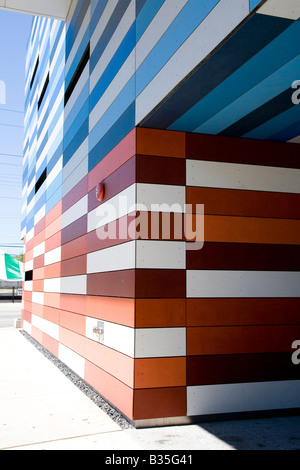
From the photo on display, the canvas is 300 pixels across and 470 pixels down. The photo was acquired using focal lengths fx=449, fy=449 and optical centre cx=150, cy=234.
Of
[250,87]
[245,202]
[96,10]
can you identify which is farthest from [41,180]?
[250,87]

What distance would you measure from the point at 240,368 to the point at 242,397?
0.98ft

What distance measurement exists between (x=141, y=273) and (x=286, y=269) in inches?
67.7

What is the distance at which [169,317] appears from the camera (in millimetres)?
4715

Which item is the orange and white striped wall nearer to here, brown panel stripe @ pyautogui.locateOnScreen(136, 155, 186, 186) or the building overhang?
brown panel stripe @ pyautogui.locateOnScreen(136, 155, 186, 186)

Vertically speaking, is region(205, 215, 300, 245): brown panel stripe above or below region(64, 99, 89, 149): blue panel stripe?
below

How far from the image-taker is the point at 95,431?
4422 mm

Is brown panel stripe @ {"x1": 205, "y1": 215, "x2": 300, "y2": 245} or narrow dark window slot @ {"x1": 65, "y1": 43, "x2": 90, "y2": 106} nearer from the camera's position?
brown panel stripe @ {"x1": 205, "y1": 215, "x2": 300, "y2": 245}

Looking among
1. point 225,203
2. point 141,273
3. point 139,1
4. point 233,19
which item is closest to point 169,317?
point 141,273

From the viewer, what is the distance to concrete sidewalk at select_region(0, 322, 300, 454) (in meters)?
3.97

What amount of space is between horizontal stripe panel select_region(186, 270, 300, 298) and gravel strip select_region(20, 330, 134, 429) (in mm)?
1490

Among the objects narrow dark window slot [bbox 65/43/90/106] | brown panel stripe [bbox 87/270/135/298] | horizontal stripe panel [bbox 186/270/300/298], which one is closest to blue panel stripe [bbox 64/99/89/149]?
narrow dark window slot [bbox 65/43/90/106]

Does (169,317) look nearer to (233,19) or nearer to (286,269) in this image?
(286,269)

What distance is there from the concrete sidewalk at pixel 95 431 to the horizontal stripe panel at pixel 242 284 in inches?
52.2
